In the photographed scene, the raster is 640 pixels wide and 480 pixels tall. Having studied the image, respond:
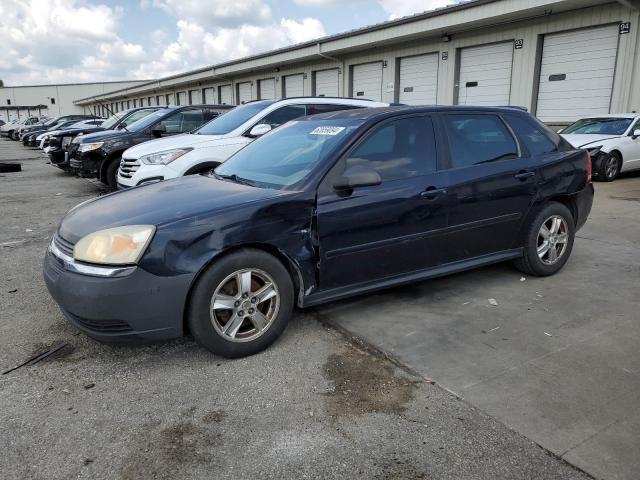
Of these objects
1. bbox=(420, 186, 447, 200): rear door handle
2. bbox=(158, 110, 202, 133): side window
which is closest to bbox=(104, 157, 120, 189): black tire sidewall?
bbox=(158, 110, 202, 133): side window

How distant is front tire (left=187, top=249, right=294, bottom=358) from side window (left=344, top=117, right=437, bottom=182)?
3.38ft

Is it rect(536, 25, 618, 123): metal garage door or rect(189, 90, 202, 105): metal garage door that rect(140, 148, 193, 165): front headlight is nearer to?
rect(536, 25, 618, 123): metal garage door

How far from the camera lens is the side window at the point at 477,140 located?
436cm

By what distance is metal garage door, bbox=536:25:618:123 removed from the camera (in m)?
13.4

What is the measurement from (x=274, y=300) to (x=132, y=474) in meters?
1.43

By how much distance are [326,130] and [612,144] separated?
967cm

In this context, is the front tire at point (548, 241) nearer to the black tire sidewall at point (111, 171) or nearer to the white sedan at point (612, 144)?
the white sedan at point (612, 144)

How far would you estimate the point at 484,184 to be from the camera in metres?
4.40

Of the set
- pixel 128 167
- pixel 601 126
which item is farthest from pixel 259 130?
pixel 601 126

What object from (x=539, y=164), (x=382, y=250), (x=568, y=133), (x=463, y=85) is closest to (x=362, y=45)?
(x=463, y=85)

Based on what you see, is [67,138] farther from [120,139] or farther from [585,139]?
[585,139]

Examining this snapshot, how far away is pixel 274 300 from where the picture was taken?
11.5ft

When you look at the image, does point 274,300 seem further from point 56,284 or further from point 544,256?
point 544,256

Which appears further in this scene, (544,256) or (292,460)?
(544,256)
